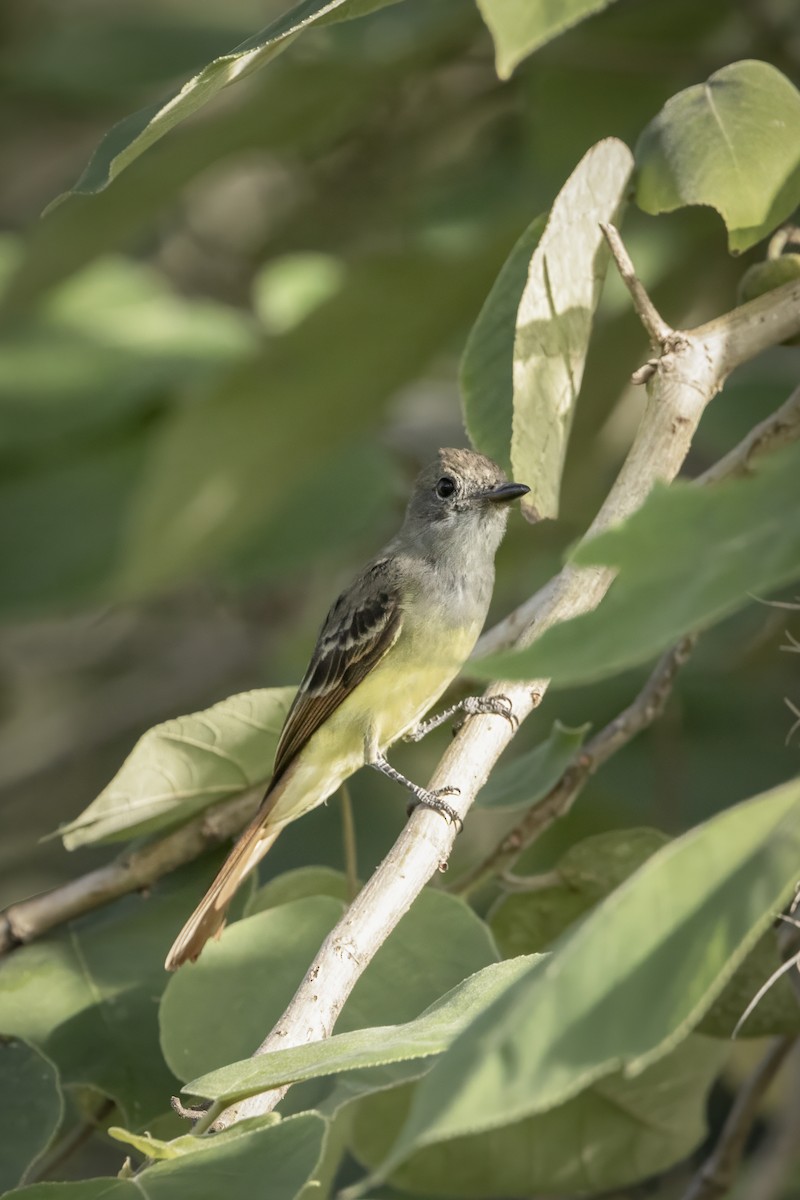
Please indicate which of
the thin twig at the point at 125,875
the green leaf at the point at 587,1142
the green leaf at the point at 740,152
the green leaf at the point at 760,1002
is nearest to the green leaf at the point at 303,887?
the thin twig at the point at 125,875

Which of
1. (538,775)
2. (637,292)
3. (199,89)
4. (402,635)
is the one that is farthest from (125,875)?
(199,89)

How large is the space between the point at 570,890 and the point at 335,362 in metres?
1.29

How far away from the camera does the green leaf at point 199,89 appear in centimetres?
148

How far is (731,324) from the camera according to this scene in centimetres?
193

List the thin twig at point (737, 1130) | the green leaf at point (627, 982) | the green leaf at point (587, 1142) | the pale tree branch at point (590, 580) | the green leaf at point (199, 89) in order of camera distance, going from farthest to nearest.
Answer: the thin twig at point (737, 1130), the green leaf at point (587, 1142), the pale tree branch at point (590, 580), the green leaf at point (199, 89), the green leaf at point (627, 982)

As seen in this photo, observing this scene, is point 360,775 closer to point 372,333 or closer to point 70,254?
point 372,333

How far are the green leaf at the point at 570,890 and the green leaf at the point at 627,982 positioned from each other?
3.83 ft

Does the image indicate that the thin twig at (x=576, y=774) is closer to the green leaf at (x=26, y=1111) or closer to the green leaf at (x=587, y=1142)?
the green leaf at (x=587, y=1142)

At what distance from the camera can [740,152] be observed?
1.80 m

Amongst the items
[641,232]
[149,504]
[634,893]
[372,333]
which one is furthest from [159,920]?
[641,232]

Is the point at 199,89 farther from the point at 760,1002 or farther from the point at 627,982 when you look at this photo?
the point at 760,1002

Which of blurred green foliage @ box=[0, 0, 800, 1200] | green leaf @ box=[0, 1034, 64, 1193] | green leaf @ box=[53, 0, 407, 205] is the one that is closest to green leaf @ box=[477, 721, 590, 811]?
blurred green foliage @ box=[0, 0, 800, 1200]

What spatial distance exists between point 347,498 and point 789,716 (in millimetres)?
1223

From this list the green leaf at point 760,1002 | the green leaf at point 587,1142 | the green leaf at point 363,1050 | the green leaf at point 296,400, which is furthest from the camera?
the green leaf at point 296,400
